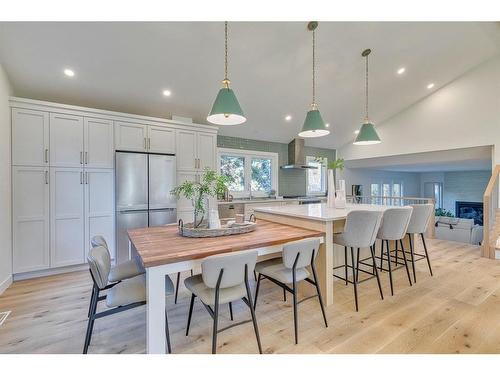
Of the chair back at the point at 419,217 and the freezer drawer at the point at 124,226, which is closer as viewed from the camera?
the chair back at the point at 419,217

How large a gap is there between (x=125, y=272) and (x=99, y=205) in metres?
1.92

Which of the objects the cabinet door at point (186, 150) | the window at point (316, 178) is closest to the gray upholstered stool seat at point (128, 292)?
the cabinet door at point (186, 150)

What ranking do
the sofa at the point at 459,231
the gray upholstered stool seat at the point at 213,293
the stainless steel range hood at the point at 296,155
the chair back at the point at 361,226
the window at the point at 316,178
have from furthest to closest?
the window at the point at 316,178 → the stainless steel range hood at the point at 296,155 → the sofa at the point at 459,231 → the chair back at the point at 361,226 → the gray upholstered stool seat at the point at 213,293

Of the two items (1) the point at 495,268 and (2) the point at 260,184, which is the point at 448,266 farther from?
(2) the point at 260,184

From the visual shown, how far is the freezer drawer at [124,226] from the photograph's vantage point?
3.52 m

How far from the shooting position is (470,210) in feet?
30.2

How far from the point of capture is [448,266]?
354 centimetres

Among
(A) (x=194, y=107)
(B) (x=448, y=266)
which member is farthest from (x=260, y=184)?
(B) (x=448, y=266)

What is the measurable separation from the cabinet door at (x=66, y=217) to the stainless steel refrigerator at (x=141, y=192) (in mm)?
485

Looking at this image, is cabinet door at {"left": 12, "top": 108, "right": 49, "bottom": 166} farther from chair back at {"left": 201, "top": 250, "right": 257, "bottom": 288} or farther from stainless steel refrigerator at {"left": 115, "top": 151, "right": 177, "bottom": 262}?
chair back at {"left": 201, "top": 250, "right": 257, "bottom": 288}

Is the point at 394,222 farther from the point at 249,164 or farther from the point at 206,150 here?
the point at 249,164

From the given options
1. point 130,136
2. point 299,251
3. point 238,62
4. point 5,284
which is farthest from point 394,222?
point 5,284

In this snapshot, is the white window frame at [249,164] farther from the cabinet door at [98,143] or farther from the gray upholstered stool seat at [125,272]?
the gray upholstered stool seat at [125,272]

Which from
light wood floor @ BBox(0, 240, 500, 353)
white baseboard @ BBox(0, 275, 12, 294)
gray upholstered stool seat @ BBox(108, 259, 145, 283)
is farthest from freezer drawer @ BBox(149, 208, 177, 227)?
white baseboard @ BBox(0, 275, 12, 294)
